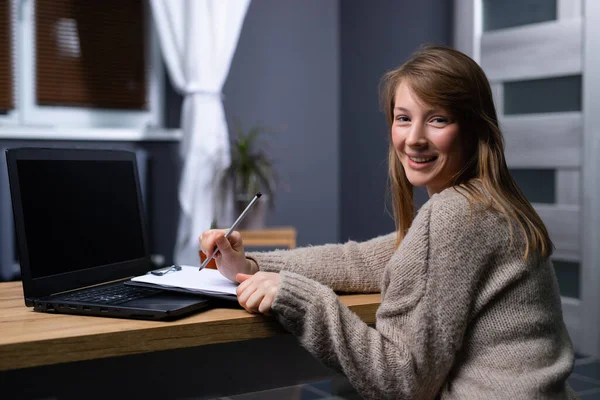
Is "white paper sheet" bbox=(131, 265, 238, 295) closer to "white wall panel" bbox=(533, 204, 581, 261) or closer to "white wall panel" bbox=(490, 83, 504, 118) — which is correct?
"white wall panel" bbox=(533, 204, 581, 261)

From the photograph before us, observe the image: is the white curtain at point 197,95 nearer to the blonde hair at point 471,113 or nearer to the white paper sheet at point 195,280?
the white paper sheet at point 195,280

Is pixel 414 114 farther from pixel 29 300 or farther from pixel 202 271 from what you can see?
pixel 29 300

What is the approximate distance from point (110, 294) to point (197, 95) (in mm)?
2979

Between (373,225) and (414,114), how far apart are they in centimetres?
330

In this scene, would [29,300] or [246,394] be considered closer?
[29,300]

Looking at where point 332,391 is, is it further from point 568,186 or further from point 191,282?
point 568,186

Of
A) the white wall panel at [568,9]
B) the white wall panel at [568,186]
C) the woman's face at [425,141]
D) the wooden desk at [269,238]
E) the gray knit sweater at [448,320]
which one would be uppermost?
the white wall panel at [568,9]

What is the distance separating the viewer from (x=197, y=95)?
4062 mm

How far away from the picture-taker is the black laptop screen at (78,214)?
3.83ft

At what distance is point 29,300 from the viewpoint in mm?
1143

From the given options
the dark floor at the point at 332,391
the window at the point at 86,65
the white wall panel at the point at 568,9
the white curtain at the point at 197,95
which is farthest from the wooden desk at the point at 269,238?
the white wall panel at the point at 568,9

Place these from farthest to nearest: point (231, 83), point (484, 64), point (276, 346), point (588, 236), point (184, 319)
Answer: point (231, 83), point (484, 64), point (588, 236), point (276, 346), point (184, 319)

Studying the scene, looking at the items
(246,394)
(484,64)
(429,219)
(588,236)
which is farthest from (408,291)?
(484,64)

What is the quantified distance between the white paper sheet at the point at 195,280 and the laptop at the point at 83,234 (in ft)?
0.06
